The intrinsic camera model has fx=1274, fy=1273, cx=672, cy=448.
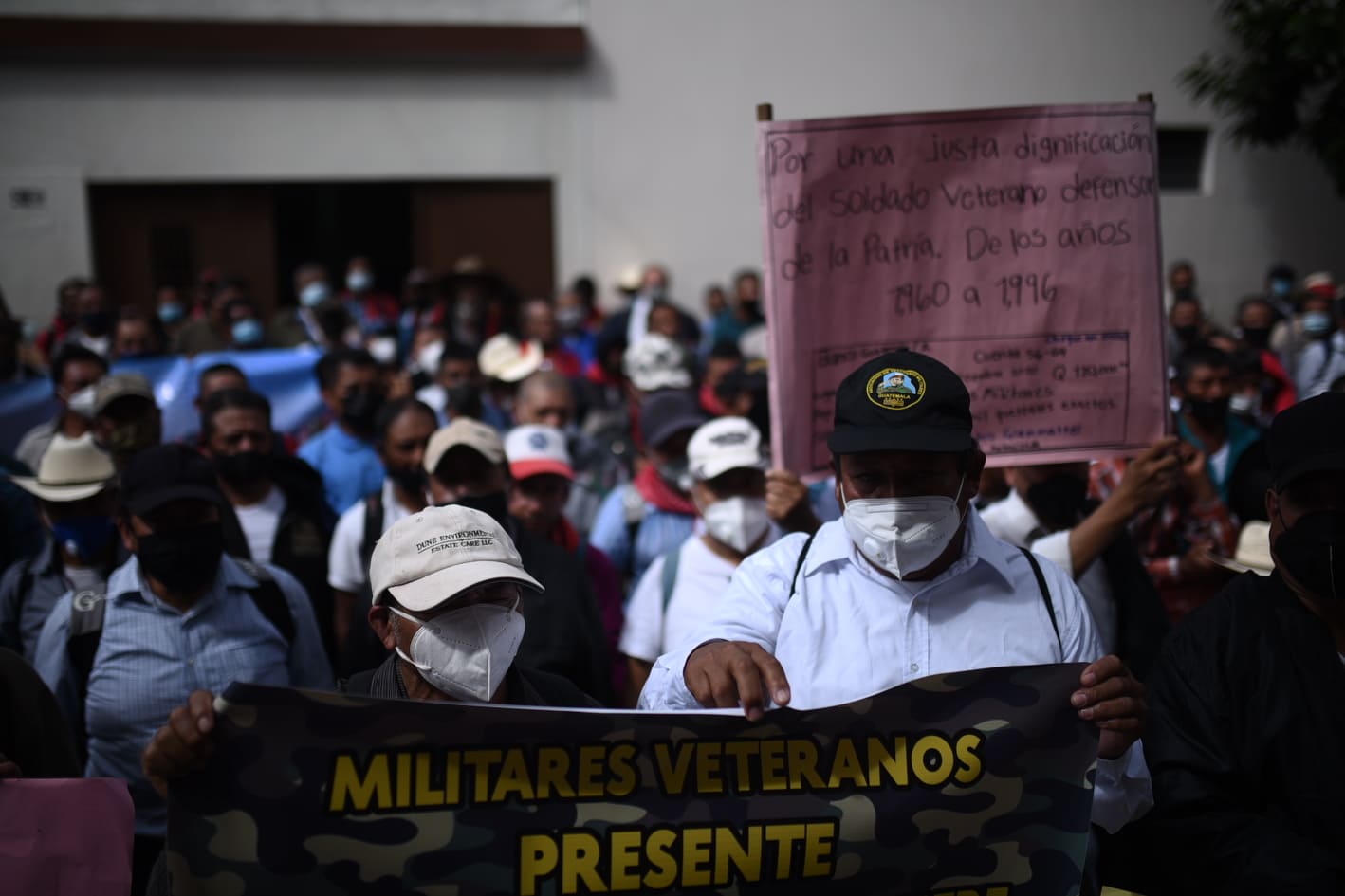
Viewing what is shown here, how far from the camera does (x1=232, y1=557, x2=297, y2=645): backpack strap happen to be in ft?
13.3

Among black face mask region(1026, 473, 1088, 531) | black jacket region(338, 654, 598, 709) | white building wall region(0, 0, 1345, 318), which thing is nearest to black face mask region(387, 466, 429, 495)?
black jacket region(338, 654, 598, 709)

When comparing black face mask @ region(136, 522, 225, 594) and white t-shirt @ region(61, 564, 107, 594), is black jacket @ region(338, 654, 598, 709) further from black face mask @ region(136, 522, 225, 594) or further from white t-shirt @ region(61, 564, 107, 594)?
white t-shirt @ region(61, 564, 107, 594)

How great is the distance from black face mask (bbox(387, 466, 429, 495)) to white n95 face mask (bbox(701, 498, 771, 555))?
49.2 inches

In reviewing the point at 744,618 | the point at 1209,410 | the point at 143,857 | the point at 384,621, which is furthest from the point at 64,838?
the point at 1209,410

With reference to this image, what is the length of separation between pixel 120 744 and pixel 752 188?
15093 millimetres

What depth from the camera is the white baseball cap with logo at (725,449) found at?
482 centimetres

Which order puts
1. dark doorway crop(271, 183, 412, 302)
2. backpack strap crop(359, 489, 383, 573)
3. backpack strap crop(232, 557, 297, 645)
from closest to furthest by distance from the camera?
1. backpack strap crop(232, 557, 297, 645)
2. backpack strap crop(359, 489, 383, 573)
3. dark doorway crop(271, 183, 412, 302)

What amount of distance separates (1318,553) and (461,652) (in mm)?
1804

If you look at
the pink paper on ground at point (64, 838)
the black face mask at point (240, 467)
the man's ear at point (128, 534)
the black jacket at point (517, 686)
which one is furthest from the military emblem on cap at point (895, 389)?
the black face mask at point (240, 467)

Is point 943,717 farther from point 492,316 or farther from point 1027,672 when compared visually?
point 492,316

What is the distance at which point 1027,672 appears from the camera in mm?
2490

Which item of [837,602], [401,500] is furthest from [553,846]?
[401,500]

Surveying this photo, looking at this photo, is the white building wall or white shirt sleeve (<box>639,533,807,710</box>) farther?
the white building wall

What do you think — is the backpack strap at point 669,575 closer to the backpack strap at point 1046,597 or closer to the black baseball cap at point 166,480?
the black baseball cap at point 166,480
